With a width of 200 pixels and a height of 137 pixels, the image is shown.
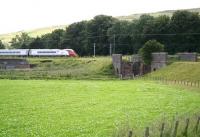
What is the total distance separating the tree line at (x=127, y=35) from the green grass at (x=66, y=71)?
66.0 ft

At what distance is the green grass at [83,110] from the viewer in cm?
2762

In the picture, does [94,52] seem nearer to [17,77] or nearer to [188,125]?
[17,77]

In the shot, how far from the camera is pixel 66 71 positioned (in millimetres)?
96375

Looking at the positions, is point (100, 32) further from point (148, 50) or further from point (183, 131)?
point (183, 131)

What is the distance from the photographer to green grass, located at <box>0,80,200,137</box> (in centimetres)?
2762

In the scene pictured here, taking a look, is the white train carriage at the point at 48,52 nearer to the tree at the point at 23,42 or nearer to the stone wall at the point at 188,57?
the tree at the point at 23,42

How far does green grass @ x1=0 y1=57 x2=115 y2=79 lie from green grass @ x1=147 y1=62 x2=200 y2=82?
450 inches

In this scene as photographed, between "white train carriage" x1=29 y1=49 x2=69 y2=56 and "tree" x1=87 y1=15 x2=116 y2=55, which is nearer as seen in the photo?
"white train carriage" x1=29 y1=49 x2=69 y2=56

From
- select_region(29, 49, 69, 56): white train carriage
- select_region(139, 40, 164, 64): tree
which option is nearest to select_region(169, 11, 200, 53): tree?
select_region(139, 40, 164, 64): tree

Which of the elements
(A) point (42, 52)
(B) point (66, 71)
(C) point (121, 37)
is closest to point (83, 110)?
(B) point (66, 71)

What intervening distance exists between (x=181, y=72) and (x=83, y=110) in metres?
44.3


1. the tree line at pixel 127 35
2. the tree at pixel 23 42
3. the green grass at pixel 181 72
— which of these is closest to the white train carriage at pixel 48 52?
the tree line at pixel 127 35

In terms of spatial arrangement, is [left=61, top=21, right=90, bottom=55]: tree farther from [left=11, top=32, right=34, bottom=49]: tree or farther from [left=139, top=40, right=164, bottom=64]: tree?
[left=139, top=40, right=164, bottom=64]: tree

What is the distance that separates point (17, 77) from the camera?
8225 cm
